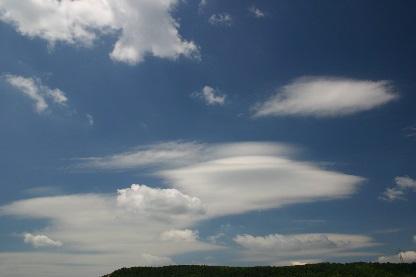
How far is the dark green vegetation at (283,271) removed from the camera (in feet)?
300

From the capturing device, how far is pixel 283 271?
3698 inches

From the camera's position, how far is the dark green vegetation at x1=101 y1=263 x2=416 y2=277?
300 ft

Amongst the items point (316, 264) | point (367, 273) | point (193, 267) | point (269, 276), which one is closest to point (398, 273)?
point (367, 273)

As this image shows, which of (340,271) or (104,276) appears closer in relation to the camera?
(340,271)

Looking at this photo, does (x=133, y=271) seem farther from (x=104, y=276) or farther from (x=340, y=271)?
(x=340, y=271)

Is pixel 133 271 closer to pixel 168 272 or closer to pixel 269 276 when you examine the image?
pixel 168 272

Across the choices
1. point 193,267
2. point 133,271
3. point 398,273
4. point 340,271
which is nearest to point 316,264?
point 340,271

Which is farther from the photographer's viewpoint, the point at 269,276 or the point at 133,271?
the point at 133,271

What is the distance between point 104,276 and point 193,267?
1697cm

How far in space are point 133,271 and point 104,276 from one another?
5500 mm

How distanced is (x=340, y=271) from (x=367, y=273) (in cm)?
458

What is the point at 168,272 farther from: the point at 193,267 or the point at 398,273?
the point at 398,273

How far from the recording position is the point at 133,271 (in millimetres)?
99688

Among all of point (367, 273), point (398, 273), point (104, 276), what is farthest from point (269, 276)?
point (104, 276)
